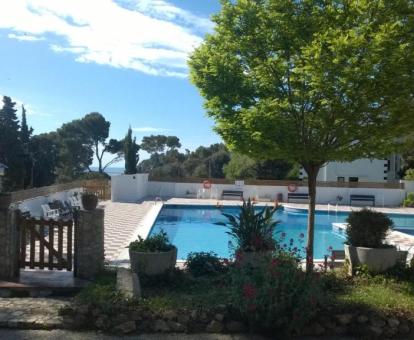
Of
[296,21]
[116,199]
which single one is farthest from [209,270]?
[116,199]

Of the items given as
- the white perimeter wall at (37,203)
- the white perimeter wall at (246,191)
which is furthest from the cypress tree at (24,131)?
the white perimeter wall at (37,203)

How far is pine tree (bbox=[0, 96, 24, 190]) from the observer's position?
27.8 m

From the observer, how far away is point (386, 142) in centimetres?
808

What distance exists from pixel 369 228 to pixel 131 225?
9467 mm

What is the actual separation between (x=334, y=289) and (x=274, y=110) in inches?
116

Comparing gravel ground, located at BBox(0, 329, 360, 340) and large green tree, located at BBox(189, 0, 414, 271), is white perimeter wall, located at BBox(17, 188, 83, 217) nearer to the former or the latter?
large green tree, located at BBox(189, 0, 414, 271)

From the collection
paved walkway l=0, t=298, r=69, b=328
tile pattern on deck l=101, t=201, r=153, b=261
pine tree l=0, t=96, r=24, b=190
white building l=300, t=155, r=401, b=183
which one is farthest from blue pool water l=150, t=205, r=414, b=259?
white building l=300, t=155, r=401, b=183

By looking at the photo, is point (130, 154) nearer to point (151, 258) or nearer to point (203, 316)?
point (151, 258)

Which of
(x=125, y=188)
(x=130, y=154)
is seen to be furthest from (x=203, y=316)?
(x=130, y=154)

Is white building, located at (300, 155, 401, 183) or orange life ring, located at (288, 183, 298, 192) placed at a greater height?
white building, located at (300, 155, 401, 183)

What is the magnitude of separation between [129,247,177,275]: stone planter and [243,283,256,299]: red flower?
8.64 ft

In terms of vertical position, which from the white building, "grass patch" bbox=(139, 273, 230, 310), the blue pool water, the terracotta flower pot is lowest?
the blue pool water

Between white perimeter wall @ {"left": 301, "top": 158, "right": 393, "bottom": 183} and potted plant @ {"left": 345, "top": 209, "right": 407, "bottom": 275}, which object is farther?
white perimeter wall @ {"left": 301, "top": 158, "right": 393, "bottom": 183}

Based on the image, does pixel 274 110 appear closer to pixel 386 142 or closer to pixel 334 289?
pixel 386 142
